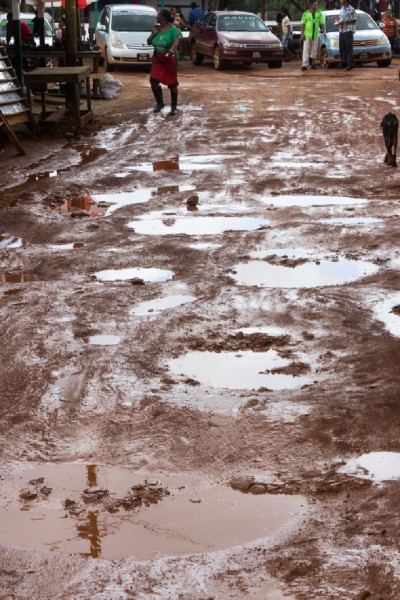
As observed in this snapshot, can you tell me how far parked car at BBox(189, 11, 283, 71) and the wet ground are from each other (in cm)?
1785

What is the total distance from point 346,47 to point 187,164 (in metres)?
16.3

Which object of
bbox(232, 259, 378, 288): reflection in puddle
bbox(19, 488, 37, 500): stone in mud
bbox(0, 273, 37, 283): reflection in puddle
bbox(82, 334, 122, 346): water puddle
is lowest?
bbox(232, 259, 378, 288): reflection in puddle

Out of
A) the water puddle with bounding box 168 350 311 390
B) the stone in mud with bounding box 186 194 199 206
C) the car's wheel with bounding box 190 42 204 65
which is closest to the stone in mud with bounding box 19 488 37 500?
the water puddle with bounding box 168 350 311 390

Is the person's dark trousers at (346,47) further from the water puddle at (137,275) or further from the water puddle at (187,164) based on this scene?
the water puddle at (137,275)

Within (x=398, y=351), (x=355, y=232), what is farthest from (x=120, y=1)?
(x=398, y=351)

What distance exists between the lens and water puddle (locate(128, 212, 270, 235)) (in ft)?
29.5

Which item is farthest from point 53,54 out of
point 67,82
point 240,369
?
point 240,369

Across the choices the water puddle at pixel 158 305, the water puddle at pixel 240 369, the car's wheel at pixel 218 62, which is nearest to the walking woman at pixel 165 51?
the water puddle at pixel 158 305

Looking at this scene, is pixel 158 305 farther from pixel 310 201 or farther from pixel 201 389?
pixel 310 201

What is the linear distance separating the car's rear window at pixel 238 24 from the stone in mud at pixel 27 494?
26335 millimetres

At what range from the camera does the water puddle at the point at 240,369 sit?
213 inches

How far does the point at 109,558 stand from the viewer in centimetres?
375

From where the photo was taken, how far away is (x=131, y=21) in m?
28.7

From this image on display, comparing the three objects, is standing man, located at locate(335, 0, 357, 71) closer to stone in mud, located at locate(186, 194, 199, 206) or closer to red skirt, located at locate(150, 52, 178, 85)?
red skirt, located at locate(150, 52, 178, 85)
